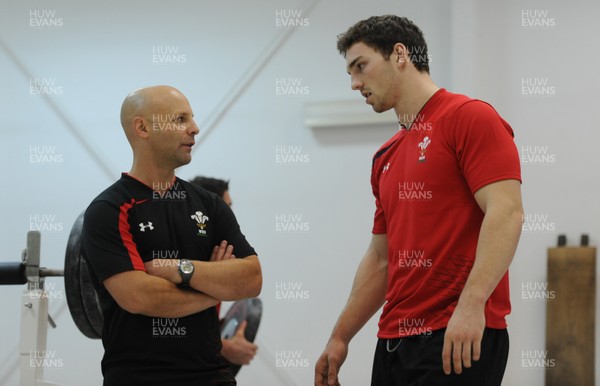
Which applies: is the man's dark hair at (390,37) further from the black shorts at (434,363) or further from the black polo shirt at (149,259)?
the black shorts at (434,363)

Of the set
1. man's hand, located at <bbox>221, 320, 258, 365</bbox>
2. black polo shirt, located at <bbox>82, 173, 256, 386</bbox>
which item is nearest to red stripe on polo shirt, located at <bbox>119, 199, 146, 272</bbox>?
black polo shirt, located at <bbox>82, 173, 256, 386</bbox>

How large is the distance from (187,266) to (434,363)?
2.85 ft

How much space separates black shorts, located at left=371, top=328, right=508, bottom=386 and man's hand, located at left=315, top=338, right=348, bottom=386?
24cm

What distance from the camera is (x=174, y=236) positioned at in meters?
2.52

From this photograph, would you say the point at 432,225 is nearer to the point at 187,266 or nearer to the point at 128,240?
the point at 187,266

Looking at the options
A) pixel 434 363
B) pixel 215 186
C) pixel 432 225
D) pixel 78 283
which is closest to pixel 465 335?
pixel 434 363

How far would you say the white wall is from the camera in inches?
229

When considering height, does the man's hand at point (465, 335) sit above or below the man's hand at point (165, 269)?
below

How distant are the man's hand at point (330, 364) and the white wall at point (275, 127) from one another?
3425 mm

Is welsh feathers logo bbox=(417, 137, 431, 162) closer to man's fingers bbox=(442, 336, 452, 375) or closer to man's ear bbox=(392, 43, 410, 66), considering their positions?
man's ear bbox=(392, 43, 410, 66)

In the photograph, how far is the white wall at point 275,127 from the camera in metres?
5.82

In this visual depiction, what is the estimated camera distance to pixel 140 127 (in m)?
2.67

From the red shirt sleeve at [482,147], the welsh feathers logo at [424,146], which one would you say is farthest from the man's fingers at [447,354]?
the welsh feathers logo at [424,146]

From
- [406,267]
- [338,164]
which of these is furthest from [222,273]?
[338,164]
